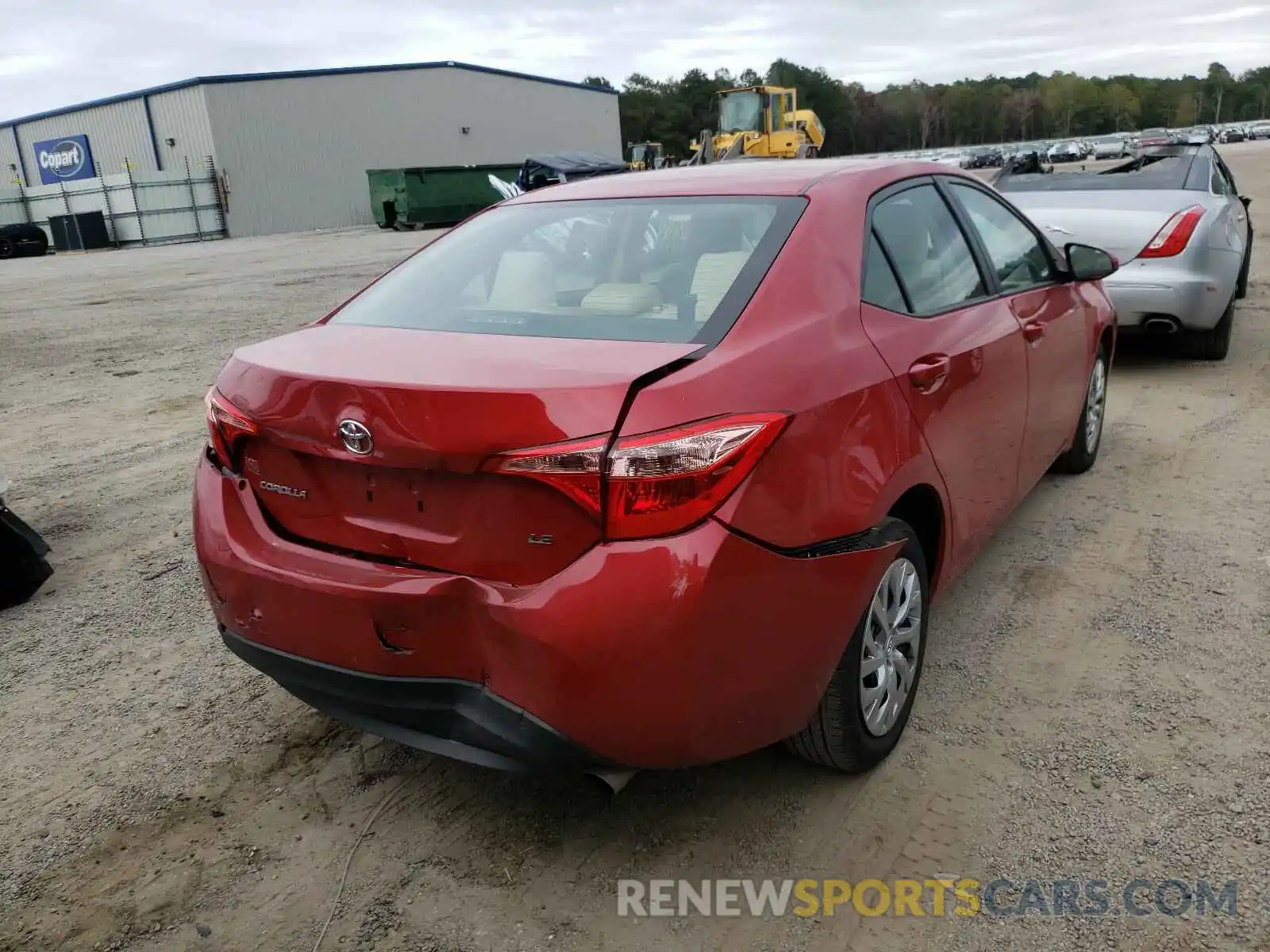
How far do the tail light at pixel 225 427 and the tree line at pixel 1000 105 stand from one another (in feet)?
358

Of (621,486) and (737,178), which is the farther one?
(737,178)

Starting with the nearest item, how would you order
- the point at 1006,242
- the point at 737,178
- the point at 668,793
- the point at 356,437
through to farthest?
the point at 356,437 < the point at 668,793 < the point at 737,178 < the point at 1006,242

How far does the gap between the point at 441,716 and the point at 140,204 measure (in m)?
38.8

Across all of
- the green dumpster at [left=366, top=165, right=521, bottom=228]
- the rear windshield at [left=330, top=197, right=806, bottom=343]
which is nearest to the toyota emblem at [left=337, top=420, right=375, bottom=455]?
the rear windshield at [left=330, top=197, right=806, bottom=343]

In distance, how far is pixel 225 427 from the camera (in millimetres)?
2486

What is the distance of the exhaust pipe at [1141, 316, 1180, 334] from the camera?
21.8 ft

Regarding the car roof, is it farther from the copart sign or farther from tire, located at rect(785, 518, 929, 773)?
the copart sign

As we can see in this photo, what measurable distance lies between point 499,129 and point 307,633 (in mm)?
48166

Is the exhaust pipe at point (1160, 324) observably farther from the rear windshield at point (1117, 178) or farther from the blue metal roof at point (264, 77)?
the blue metal roof at point (264, 77)

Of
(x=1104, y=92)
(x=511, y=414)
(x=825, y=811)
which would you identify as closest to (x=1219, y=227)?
(x=825, y=811)

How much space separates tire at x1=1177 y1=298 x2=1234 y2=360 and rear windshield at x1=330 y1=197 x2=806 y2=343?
18.8 feet

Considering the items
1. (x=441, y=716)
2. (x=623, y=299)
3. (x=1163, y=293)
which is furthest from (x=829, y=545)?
(x=1163, y=293)

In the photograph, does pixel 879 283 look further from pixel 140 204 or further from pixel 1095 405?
pixel 140 204

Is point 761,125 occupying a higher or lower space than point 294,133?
lower
